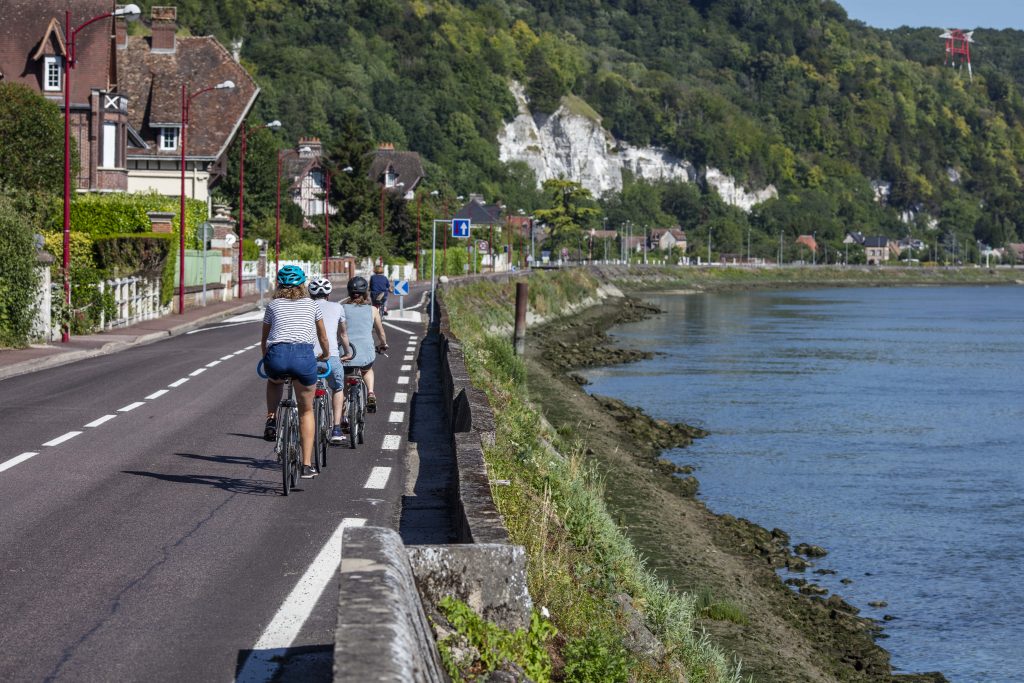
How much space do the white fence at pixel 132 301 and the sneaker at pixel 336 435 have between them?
2066 centimetres

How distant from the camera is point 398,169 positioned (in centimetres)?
13950

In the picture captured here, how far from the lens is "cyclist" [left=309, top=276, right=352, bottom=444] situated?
41.9ft

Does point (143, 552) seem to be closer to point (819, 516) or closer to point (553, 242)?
point (819, 516)

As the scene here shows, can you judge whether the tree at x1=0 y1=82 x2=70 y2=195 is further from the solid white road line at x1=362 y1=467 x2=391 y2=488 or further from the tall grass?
the solid white road line at x1=362 y1=467 x2=391 y2=488

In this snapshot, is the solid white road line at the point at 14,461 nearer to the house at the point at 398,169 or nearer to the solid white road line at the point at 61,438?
the solid white road line at the point at 61,438

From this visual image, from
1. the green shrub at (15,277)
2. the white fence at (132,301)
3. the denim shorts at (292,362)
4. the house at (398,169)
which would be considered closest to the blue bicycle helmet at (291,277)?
the denim shorts at (292,362)

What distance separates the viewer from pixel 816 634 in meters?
15.3

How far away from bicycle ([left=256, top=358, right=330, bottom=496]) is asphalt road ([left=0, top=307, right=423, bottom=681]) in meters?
0.18

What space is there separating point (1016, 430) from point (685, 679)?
29595mm

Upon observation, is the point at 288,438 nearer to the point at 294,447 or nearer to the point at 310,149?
the point at 294,447

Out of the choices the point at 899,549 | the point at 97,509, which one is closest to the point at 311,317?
the point at 97,509

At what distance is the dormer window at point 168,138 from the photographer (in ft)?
243

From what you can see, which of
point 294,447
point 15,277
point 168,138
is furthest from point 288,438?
point 168,138

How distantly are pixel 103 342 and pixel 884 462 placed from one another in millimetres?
16469
